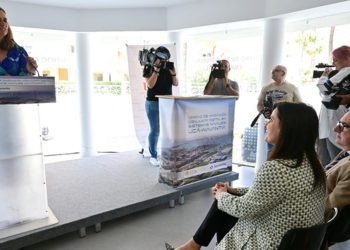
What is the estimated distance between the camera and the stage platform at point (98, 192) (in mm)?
2158

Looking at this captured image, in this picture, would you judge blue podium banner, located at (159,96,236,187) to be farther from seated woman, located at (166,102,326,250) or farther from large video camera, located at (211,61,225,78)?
seated woman, located at (166,102,326,250)

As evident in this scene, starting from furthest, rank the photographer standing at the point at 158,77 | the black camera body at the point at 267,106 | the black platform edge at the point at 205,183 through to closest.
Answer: the photographer standing at the point at 158,77 → the black camera body at the point at 267,106 → the black platform edge at the point at 205,183

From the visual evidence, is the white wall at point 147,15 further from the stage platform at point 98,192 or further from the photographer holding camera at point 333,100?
the stage platform at point 98,192

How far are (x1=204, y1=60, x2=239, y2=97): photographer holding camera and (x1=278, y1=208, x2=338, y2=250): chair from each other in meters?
2.64

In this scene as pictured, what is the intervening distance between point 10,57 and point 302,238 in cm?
196

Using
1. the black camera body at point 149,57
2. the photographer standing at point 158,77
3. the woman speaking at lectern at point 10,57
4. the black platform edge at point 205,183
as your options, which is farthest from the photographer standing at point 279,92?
the woman speaking at lectern at point 10,57

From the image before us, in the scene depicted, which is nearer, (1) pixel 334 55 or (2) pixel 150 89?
(1) pixel 334 55

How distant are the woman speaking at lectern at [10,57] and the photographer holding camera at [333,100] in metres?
2.26

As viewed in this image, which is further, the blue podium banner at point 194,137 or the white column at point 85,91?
the white column at point 85,91

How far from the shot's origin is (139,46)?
420 centimetres

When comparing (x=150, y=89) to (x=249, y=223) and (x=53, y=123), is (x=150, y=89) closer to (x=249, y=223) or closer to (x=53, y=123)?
(x=249, y=223)

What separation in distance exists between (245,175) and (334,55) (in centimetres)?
198

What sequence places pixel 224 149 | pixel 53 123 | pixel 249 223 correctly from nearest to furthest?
pixel 249 223 → pixel 224 149 → pixel 53 123

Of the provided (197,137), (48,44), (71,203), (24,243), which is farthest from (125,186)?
(48,44)
